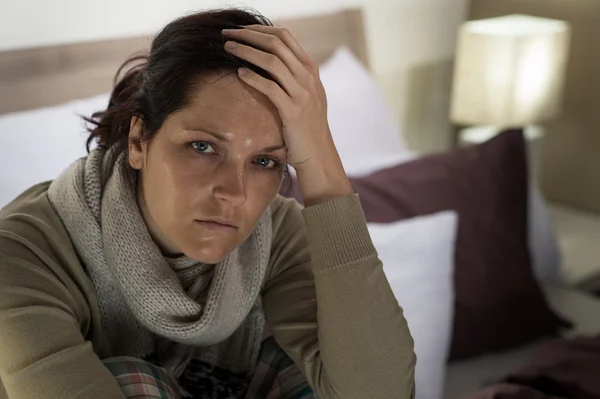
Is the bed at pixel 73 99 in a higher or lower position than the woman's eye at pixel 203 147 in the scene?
lower

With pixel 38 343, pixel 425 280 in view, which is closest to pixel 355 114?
pixel 425 280

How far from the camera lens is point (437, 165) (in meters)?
1.85

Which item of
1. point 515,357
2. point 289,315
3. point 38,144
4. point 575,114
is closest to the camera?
point 289,315

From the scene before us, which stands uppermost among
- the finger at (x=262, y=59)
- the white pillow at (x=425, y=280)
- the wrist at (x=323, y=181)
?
the finger at (x=262, y=59)

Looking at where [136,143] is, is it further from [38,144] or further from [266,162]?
[38,144]

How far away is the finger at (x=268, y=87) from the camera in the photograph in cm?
90

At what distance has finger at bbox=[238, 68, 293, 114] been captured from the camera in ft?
2.94

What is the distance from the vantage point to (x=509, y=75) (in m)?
2.38

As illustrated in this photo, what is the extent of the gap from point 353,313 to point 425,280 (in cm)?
59

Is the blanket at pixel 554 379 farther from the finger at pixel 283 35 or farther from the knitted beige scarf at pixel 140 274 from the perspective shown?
the finger at pixel 283 35

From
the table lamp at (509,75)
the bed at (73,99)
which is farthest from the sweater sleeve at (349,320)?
the table lamp at (509,75)

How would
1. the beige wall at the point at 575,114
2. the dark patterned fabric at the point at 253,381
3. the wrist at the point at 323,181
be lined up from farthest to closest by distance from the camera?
A: the beige wall at the point at 575,114, the dark patterned fabric at the point at 253,381, the wrist at the point at 323,181

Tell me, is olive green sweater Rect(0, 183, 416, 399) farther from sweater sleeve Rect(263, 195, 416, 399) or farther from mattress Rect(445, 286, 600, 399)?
mattress Rect(445, 286, 600, 399)

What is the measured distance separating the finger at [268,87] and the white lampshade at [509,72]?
1583 millimetres
